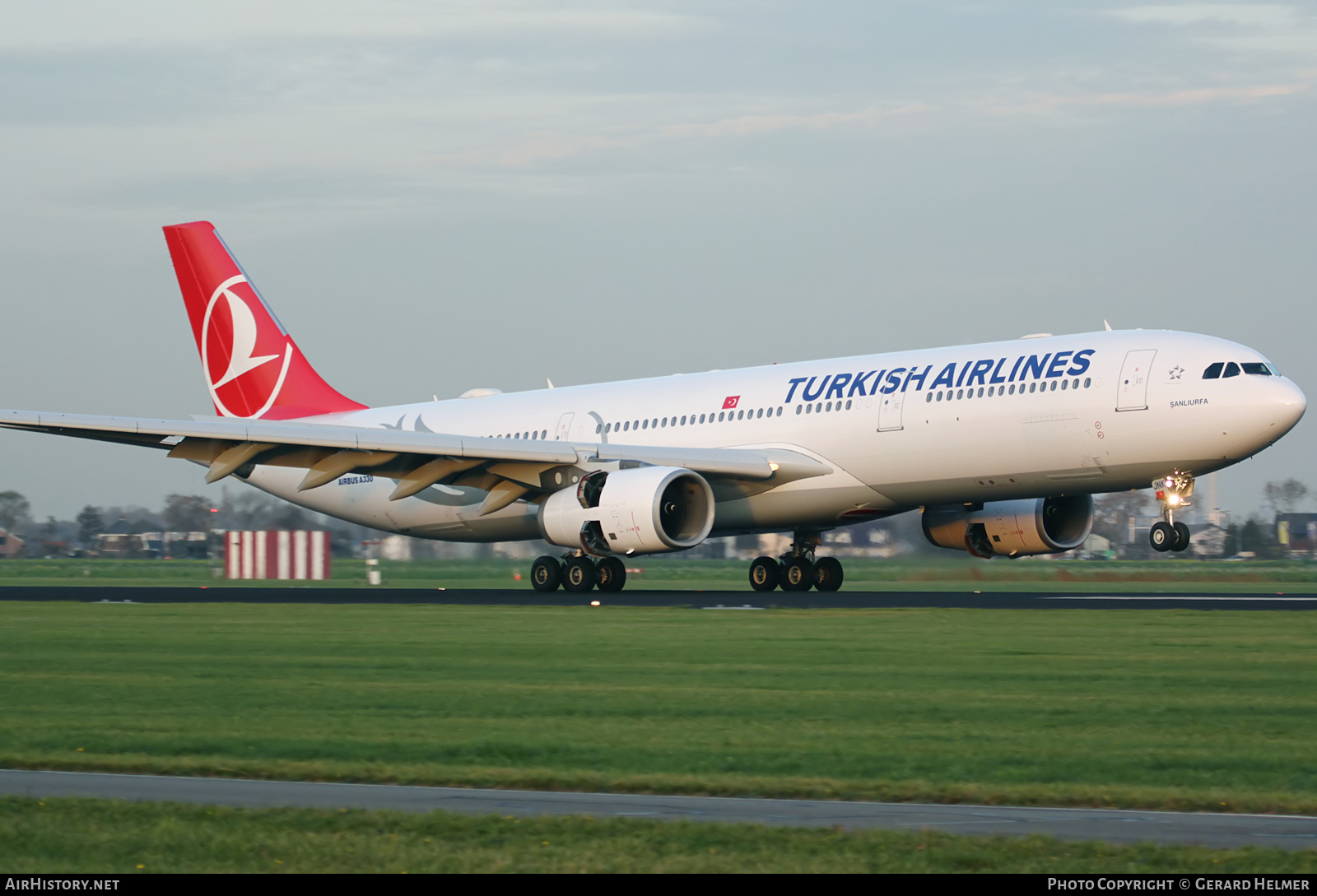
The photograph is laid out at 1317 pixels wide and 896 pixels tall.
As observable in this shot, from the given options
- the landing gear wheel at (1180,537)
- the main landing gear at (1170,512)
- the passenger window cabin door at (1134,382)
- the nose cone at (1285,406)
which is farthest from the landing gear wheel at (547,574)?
the nose cone at (1285,406)

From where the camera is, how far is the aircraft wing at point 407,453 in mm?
32438

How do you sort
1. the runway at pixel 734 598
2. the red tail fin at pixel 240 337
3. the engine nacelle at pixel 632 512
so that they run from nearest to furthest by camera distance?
1. the runway at pixel 734 598
2. the engine nacelle at pixel 632 512
3. the red tail fin at pixel 240 337

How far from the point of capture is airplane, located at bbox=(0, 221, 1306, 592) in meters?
29.2

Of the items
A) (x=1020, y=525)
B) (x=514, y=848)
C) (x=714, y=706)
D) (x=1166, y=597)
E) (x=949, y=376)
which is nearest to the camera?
(x=514, y=848)

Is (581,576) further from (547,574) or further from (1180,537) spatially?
(1180,537)

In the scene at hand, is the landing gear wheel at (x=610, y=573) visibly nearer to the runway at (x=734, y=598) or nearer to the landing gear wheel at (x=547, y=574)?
the runway at (x=734, y=598)

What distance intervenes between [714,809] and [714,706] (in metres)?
4.92

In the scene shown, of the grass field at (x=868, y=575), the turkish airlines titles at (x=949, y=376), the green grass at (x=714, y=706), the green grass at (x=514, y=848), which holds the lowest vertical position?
the green grass at (x=514, y=848)

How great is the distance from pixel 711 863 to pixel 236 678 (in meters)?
10.1

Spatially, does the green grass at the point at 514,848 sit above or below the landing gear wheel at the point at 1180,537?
below

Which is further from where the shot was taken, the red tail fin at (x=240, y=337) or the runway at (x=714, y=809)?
the red tail fin at (x=240, y=337)

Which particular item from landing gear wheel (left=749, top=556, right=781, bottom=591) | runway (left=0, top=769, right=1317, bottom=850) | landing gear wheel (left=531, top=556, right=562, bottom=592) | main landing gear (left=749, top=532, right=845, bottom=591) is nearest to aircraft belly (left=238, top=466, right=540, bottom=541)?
landing gear wheel (left=531, top=556, right=562, bottom=592)

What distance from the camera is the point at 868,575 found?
4616cm

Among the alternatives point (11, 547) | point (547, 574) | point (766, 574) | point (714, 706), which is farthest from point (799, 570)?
point (11, 547)
